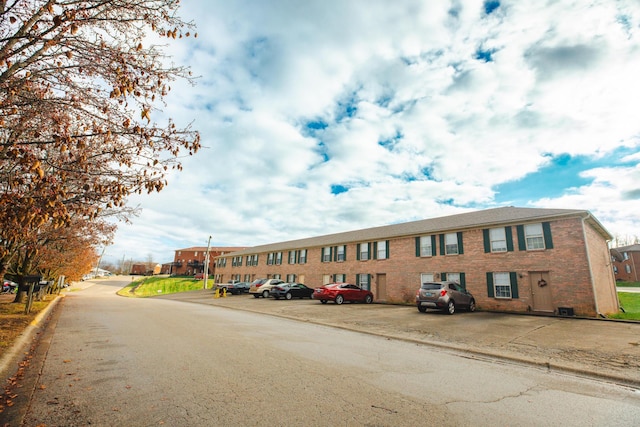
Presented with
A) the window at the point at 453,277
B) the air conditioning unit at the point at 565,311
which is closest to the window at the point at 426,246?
the window at the point at 453,277

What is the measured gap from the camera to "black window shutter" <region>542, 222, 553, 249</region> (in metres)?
16.8

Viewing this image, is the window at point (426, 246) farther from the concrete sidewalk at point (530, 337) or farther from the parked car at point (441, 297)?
the concrete sidewalk at point (530, 337)

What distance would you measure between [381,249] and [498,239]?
875cm

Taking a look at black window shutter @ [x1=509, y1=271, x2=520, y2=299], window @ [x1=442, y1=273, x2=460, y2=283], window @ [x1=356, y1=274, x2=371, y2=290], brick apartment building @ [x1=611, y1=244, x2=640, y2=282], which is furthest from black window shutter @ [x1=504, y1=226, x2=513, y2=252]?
brick apartment building @ [x1=611, y1=244, x2=640, y2=282]

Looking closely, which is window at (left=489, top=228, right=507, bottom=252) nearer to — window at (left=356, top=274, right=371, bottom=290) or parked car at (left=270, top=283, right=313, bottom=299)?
window at (left=356, top=274, right=371, bottom=290)

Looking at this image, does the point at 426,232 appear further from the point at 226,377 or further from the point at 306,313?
the point at 226,377

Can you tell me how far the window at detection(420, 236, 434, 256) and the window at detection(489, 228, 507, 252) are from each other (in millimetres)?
3911

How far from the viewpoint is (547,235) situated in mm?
16984

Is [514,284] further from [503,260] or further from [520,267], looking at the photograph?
[503,260]

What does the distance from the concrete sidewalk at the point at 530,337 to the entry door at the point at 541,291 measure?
1.36 metres

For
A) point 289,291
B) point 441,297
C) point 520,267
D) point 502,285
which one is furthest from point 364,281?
point 520,267

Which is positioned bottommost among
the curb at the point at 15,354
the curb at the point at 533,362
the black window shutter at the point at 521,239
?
the curb at the point at 15,354

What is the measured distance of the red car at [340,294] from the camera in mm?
22047

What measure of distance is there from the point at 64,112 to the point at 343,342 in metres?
8.09
